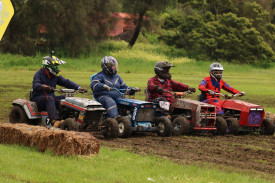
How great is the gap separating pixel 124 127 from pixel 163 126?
119 centimetres

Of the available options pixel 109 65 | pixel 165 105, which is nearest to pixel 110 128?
pixel 109 65

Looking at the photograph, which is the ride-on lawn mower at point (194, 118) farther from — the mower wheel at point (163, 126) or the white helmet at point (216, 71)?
the white helmet at point (216, 71)

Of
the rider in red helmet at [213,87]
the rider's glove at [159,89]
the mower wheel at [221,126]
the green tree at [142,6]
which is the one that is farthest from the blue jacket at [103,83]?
the green tree at [142,6]

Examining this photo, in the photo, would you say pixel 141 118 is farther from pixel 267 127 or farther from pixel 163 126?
pixel 267 127

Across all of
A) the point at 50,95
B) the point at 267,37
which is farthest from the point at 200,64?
the point at 50,95

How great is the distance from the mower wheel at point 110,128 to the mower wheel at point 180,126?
1.94 m

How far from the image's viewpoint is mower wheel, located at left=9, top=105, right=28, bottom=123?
13328 mm

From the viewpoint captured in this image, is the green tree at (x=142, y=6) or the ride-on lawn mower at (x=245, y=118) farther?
the green tree at (x=142, y=6)

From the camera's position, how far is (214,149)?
441 inches

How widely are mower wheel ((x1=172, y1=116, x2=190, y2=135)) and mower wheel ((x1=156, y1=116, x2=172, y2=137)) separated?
42 centimetres

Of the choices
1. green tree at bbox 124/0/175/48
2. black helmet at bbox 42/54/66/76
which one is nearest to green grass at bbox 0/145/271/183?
black helmet at bbox 42/54/66/76

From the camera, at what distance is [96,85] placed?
13.2 meters

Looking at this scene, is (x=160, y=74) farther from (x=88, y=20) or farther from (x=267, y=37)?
(x=267, y=37)

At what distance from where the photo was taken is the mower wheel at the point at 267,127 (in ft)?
48.0
